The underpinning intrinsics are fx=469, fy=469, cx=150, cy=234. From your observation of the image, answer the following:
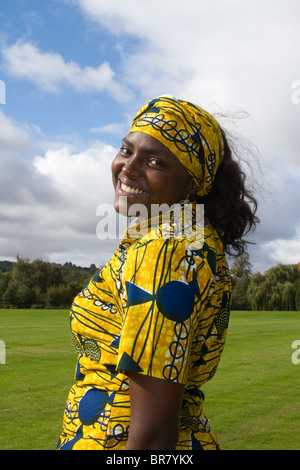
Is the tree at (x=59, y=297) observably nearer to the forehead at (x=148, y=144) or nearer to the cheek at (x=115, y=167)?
the cheek at (x=115, y=167)

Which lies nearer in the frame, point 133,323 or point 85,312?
point 133,323

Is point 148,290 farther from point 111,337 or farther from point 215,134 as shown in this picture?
point 215,134

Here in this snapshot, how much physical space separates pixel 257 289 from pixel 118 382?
5214 centimetres

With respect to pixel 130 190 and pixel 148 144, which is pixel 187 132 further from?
pixel 130 190

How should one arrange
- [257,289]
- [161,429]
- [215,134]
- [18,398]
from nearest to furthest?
[161,429]
[215,134]
[18,398]
[257,289]

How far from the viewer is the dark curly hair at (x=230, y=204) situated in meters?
1.88

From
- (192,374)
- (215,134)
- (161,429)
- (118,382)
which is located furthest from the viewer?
(215,134)

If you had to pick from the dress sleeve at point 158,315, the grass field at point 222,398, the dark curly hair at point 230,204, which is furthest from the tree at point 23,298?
the dress sleeve at point 158,315

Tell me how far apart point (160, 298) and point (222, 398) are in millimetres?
→ 6853

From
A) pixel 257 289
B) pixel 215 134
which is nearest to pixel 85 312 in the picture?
pixel 215 134

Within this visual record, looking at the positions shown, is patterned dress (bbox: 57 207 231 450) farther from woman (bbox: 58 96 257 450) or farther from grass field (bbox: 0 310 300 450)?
grass field (bbox: 0 310 300 450)

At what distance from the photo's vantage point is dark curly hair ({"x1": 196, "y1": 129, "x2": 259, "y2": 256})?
188cm

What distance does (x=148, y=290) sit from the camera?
130cm
